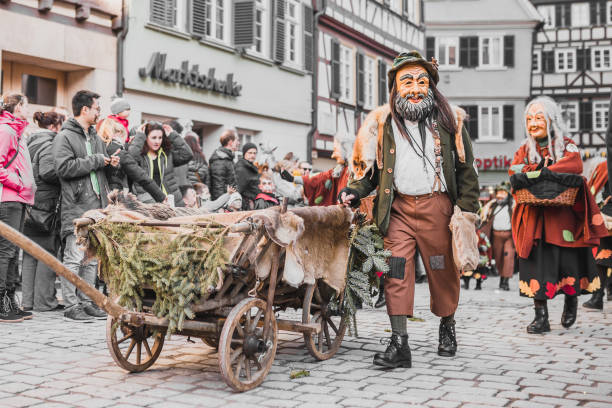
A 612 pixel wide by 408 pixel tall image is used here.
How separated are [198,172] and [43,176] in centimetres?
357

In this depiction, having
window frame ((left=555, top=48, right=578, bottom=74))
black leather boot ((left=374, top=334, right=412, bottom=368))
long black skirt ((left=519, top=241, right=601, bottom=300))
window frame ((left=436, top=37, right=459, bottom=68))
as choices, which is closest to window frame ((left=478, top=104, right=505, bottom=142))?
window frame ((left=436, top=37, right=459, bottom=68))

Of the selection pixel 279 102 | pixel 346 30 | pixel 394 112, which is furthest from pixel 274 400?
pixel 346 30

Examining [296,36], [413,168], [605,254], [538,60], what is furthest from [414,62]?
[538,60]

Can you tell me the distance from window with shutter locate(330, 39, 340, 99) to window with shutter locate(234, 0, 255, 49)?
5.64 m

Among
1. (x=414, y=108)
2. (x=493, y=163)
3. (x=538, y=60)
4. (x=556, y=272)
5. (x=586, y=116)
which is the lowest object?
(x=556, y=272)

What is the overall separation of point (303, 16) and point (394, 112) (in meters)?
15.9

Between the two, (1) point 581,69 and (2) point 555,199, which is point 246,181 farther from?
(1) point 581,69

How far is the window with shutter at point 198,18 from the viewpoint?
16219 mm

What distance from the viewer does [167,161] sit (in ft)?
27.3

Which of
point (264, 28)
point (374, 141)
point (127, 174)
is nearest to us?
point (374, 141)

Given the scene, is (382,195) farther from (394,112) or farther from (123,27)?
(123,27)

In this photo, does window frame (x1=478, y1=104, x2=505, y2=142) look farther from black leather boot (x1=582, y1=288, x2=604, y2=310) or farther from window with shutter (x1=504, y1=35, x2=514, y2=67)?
black leather boot (x1=582, y1=288, x2=604, y2=310)

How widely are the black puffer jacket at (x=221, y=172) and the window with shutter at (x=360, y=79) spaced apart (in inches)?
→ 612

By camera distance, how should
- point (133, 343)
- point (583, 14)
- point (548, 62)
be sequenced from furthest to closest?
1. point (583, 14)
2. point (548, 62)
3. point (133, 343)
